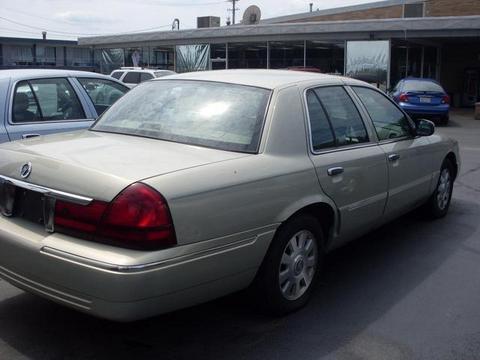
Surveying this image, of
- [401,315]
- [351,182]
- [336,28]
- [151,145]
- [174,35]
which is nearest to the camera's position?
[151,145]

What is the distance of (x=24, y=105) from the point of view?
6.06 meters

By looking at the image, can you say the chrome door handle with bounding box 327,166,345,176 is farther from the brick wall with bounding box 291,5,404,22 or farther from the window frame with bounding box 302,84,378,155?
the brick wall with bounding box 291,5,404,22

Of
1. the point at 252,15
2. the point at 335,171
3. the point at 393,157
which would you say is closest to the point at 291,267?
the point at 335,171

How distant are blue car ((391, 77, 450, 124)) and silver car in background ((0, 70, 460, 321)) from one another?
14296 mm

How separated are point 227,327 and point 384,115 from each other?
252cm

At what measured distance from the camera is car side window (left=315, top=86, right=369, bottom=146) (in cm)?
448

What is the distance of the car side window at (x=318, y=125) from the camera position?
13.8 ft

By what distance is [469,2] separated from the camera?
1212 inches

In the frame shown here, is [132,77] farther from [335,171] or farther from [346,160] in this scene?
[335,171]

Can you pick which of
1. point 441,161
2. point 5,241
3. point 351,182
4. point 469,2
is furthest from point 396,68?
point 5,241

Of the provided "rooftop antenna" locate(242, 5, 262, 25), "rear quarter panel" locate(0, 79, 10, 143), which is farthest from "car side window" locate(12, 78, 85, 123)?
"rooftop antenna" locate(242, 5, 262, 25)

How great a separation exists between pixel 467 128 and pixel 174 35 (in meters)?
16.5

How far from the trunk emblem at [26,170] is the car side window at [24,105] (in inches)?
103

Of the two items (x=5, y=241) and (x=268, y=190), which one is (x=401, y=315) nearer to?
(x=268, y=190)
